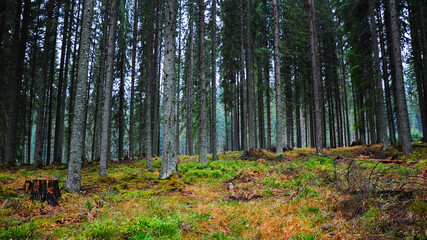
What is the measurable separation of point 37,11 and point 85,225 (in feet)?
60.8

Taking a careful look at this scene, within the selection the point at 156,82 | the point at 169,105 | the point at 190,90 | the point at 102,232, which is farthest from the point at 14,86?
the point at 102,232

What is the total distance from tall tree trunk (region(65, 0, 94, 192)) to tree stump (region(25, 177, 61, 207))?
4.47 feet

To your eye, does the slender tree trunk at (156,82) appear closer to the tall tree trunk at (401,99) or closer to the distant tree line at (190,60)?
the distant tree line at (190,60)

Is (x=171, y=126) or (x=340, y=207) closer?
(x=340, y=207)

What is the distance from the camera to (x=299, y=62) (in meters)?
21.8

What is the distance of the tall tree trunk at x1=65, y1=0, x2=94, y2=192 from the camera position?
6930 mm

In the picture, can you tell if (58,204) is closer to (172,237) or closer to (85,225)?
(85,225)

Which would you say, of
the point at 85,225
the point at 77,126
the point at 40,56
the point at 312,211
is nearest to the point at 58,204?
the point at 85,225

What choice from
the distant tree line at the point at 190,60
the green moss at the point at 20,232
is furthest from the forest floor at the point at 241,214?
the distant tree line at the point at 190,60

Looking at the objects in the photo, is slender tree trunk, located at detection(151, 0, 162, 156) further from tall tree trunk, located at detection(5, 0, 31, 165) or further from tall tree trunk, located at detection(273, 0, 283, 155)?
tall tree trunk, located at detection(5, 0, 31, 165)

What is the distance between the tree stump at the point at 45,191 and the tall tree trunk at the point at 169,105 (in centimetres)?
407

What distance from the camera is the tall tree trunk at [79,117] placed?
22.7 ft

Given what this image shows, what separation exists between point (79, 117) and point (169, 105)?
3331 millimetres

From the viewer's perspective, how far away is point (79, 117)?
709 cm
